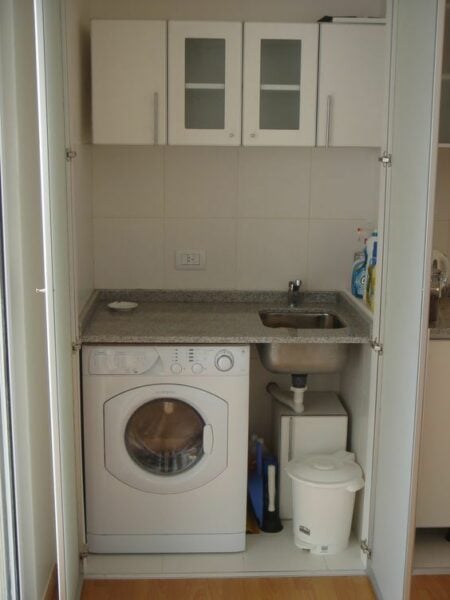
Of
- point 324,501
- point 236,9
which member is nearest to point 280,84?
point 236,9

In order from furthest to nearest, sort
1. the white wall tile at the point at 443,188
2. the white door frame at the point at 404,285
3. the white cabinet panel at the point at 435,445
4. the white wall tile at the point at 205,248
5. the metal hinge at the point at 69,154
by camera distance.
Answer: the white wall tile at the point at 205,248 → the white wall tile at the point at 443,188 → the white cabinet panel at the point at 435,445 → the metal hinge at the point at 69,154 → the white door frame at the point at 404,285

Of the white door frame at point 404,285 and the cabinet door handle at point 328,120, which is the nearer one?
the white door frame at point 404,285

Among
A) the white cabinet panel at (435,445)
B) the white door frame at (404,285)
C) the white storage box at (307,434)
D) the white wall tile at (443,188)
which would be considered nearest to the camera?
the white door frame at (404,285)

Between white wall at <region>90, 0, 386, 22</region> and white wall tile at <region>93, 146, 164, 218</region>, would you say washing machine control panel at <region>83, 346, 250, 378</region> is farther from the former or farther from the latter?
white wall at <region>90, 0, 386, 22</region>

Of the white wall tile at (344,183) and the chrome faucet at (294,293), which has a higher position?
the white wall tile at (344,183)

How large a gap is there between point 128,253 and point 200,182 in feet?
1.42

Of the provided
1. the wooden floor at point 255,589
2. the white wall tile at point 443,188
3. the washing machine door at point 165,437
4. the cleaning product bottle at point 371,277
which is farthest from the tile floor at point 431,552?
the white wall tile at point 443,188

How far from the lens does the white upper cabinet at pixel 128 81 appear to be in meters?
Result: 3.00

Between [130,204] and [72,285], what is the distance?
84 cm

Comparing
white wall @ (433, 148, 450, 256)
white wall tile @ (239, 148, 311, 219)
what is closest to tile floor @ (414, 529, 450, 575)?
white wall @ (433, 148, 450, 256)

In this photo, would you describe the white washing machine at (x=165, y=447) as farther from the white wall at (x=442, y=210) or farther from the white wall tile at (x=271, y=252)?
the white wall at (x=442, y=210)

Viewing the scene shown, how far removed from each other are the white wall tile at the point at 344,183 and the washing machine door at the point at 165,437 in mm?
1032

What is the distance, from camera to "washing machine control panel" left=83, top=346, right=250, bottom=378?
288 centimetres

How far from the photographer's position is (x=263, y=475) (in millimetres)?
3260
